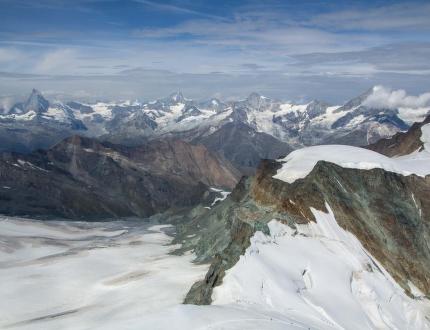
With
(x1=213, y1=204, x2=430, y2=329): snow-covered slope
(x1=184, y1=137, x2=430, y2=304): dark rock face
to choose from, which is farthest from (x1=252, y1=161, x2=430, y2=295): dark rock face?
(x1=213, y1=204, x2=430, y2=329): snow-covered slope

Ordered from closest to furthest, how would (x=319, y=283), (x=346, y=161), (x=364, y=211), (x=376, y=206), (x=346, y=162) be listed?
(x=319, y=283), (x=364, y=211), (x=376, y=206), (x=346, y=162), (x=346, y=161)

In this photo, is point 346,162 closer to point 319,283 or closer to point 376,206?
point 376,206

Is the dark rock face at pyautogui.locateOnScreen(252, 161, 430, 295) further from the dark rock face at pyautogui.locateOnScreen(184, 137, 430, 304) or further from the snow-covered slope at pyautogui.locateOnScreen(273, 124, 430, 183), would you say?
the snow-covered slope at pyautogui.locateOnScreen(273, 124, 430, 183)

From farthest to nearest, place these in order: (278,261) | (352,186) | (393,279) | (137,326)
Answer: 1. (352,186)
2. (393,279)
3. (278,261)
4. (137,326)

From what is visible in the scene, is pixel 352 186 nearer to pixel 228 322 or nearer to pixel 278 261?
pixel 278 261

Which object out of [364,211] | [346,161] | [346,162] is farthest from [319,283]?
[346,161]

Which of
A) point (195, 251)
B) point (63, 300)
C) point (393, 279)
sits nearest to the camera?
point (393, 279)

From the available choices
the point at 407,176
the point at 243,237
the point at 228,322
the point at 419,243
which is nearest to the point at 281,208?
the point at 243,237
